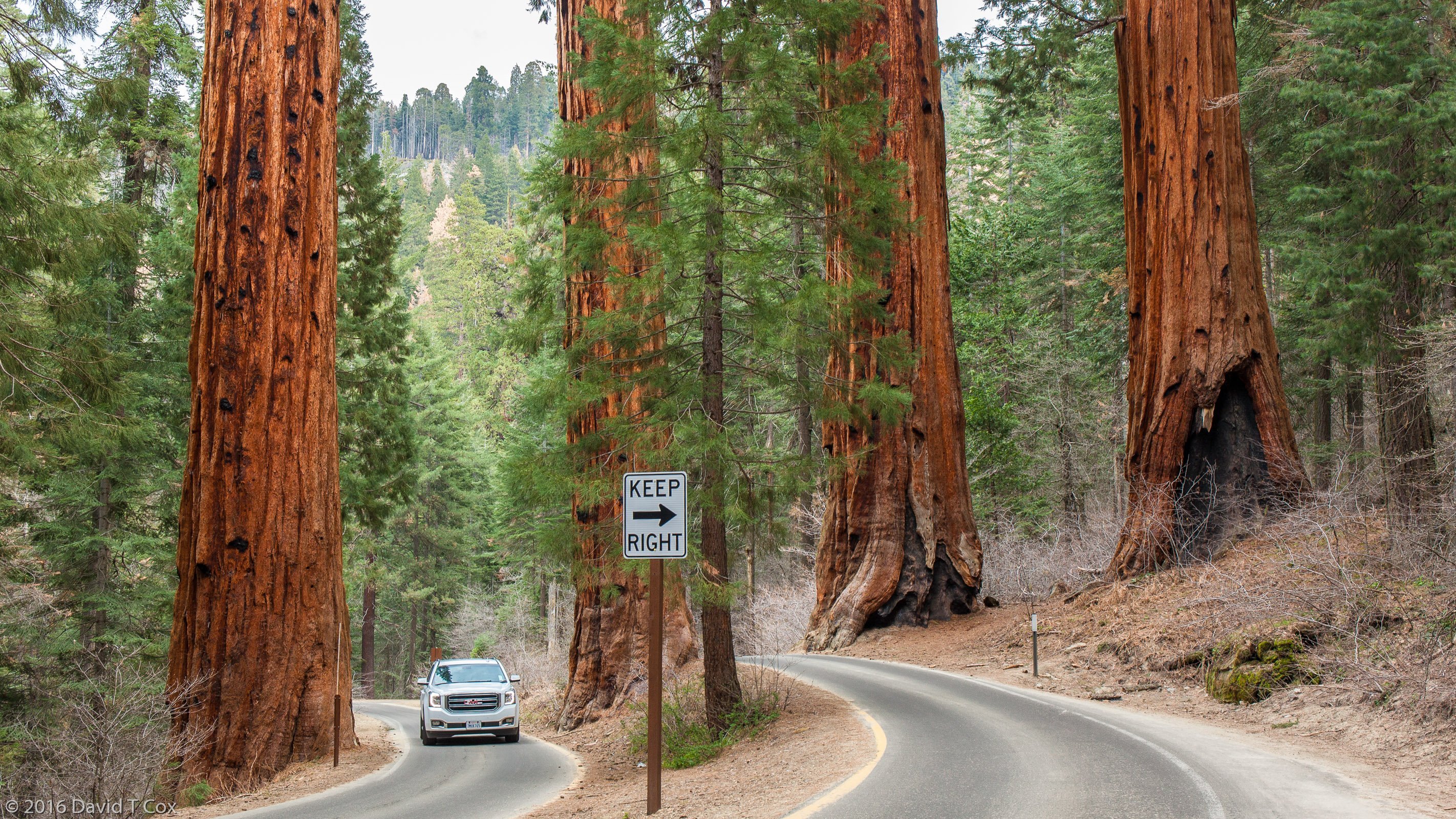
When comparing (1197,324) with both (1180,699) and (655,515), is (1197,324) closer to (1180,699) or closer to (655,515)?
(1180,699)

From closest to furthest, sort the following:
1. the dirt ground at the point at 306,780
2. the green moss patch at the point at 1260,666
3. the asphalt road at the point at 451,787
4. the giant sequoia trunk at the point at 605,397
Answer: the asphalt road at the point at 451,787 → the dirt ground at the point at 306,780 → the green moss patch at the point at 1260,666 → the giant sequoia trunk at the point at 605,397

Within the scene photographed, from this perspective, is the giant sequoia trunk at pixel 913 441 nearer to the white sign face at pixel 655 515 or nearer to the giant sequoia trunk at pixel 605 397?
the giant sequoia trunk at pixel 605 397

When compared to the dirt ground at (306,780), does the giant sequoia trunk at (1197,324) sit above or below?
above

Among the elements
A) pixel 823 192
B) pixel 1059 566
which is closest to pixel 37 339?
pixel 823 192

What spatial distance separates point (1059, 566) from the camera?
20578 mm

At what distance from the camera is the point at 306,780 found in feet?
36.1

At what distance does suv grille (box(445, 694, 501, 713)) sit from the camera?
16.4 meters

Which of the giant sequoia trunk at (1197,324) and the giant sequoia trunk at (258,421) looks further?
the giant sequoia trunk at (1197,324)

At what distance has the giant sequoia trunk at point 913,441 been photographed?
17.9 meters

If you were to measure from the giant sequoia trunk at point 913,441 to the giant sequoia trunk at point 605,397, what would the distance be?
3993 mm

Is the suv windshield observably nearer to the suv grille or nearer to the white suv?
the white suv

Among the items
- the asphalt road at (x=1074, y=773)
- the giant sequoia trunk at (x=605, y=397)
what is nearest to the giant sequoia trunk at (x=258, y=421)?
the giant sequoia trunk at (x=605, y=397)

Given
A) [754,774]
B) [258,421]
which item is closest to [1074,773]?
[754,774]

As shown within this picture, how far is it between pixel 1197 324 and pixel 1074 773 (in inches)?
364
